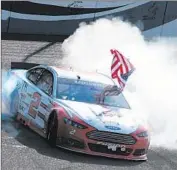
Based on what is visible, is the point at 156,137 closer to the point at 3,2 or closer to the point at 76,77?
the point at 76,77

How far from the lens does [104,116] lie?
8.69 meters

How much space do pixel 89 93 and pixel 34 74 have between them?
1.49 meters

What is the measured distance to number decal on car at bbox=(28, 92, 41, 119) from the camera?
31.0 ft

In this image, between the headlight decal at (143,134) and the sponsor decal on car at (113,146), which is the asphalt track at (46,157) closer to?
the sponsor decal on car at (113,146)

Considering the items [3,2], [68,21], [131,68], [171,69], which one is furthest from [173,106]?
[3,2]

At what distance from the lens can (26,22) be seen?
19297mm

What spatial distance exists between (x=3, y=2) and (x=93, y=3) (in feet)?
11.0

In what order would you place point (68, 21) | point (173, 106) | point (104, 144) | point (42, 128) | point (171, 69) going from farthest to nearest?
1. point (68, 21)
2. point (171, 69)
3. point (173, 106)
4. point (42, 128)
5. point (104, 144)

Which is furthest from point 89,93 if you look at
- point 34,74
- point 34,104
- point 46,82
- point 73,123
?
point 34,74

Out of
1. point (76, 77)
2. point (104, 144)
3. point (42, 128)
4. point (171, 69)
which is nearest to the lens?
point (104, 144)

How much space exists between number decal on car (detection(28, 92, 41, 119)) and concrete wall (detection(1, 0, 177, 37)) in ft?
31.0

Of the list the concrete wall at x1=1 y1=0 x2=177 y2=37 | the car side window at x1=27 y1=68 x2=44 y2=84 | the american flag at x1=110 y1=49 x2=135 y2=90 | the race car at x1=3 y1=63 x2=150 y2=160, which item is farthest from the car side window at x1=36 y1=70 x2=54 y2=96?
the concrete wall at x1=1 y1=0 x2=177 y2=37

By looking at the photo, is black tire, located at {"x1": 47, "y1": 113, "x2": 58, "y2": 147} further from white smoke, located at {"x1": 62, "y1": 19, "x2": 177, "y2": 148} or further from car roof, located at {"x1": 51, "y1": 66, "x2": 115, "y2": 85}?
white smoke, located at {"x1": 62, "y1": 19, "x2": 177, "y2": 148}

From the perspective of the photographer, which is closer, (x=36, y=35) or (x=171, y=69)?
(x=171, y=69)
